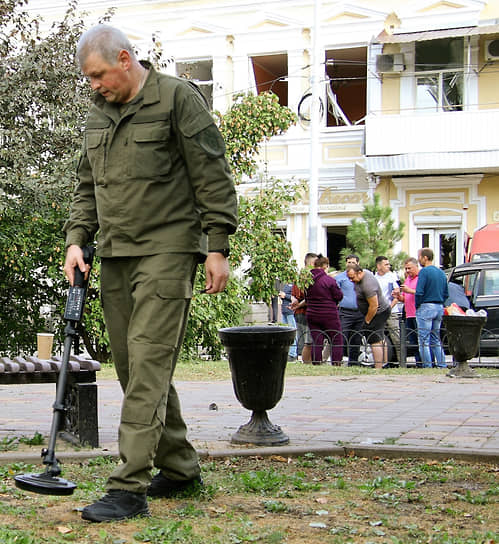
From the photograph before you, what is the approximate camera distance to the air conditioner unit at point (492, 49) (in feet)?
72.3

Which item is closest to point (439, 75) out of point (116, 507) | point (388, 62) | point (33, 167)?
point (388, 62)

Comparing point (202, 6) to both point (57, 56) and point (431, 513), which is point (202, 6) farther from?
point (431, 513)

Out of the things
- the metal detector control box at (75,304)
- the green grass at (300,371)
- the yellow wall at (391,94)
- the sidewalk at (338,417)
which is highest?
the yellow wall at (391,94)

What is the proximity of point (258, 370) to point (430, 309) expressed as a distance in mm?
7242

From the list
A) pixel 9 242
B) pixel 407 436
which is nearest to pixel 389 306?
pixel 9 242

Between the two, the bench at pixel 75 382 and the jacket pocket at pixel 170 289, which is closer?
the jacket pocket at pixel 170 289

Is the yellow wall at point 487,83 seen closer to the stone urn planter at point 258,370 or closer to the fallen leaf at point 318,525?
the stone urn planter at point 258,370

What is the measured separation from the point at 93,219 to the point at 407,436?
9.21 ft

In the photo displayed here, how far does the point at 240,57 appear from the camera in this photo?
2406cm

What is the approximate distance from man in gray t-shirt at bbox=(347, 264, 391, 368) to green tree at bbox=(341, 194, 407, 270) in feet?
14.0

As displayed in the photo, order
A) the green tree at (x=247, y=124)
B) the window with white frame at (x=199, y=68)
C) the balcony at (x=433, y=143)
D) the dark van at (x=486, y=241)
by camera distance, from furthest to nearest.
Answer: the window with white frame at (x=199, y=68) < the balcony at (x=433, y=143) < the dark van at (x=486, y=241) < the green tree at (x=247, y=124)

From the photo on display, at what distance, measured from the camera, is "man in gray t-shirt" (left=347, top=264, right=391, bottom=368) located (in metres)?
12.4

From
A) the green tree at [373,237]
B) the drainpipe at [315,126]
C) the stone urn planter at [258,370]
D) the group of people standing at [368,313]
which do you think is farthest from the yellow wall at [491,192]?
the stone urn planter at [258,370]

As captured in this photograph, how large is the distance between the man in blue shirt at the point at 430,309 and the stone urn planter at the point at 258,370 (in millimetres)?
6992
